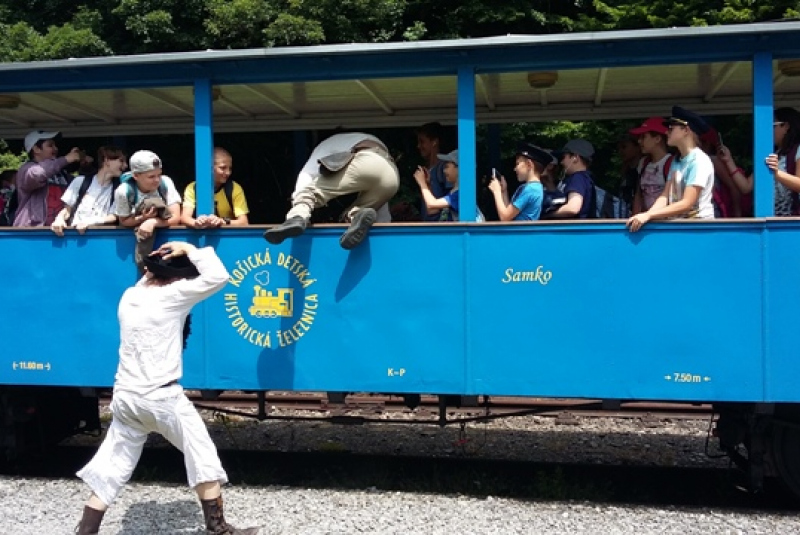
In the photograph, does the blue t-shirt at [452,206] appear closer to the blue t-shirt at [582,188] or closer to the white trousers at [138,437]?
the blue t-shirt at [582,188]

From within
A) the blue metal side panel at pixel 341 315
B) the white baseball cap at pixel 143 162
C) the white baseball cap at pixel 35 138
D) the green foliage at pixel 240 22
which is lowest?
the blue metal side panel at pixel 341 315

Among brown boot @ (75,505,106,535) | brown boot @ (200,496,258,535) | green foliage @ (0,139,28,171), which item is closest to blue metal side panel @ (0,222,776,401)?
brown boot @ (200,496,258,535)

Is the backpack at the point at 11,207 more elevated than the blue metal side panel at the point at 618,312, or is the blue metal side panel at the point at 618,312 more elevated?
the backpack at the point at 11,207

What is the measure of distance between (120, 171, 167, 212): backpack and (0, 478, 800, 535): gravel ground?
2.06 metres

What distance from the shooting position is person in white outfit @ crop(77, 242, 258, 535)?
463 cm

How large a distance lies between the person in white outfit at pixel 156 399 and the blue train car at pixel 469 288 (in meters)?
0.91

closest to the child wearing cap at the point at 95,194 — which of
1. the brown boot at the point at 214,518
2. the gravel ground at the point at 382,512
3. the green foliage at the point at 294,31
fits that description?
the gravel ground at the point at 382,512

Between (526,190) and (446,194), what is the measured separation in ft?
2.19

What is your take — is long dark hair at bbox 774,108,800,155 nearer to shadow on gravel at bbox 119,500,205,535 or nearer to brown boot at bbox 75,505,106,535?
shadow on gravel at bbox 119,500,205,535

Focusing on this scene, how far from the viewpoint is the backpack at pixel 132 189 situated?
5.73 meters

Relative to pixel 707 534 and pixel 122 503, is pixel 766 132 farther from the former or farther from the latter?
pixel 122 503

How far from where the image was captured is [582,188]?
5660 mm

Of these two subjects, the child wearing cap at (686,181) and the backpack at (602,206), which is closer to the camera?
the child wearing cap at (686,181)

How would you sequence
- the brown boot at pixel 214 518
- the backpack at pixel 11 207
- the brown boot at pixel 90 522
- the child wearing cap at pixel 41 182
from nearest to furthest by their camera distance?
the brown boot at pixel 90 522 → the brown boot at pixel 214 518 → the child wearing cap at pixel 41 182 → the backpack at pixel 11 207
